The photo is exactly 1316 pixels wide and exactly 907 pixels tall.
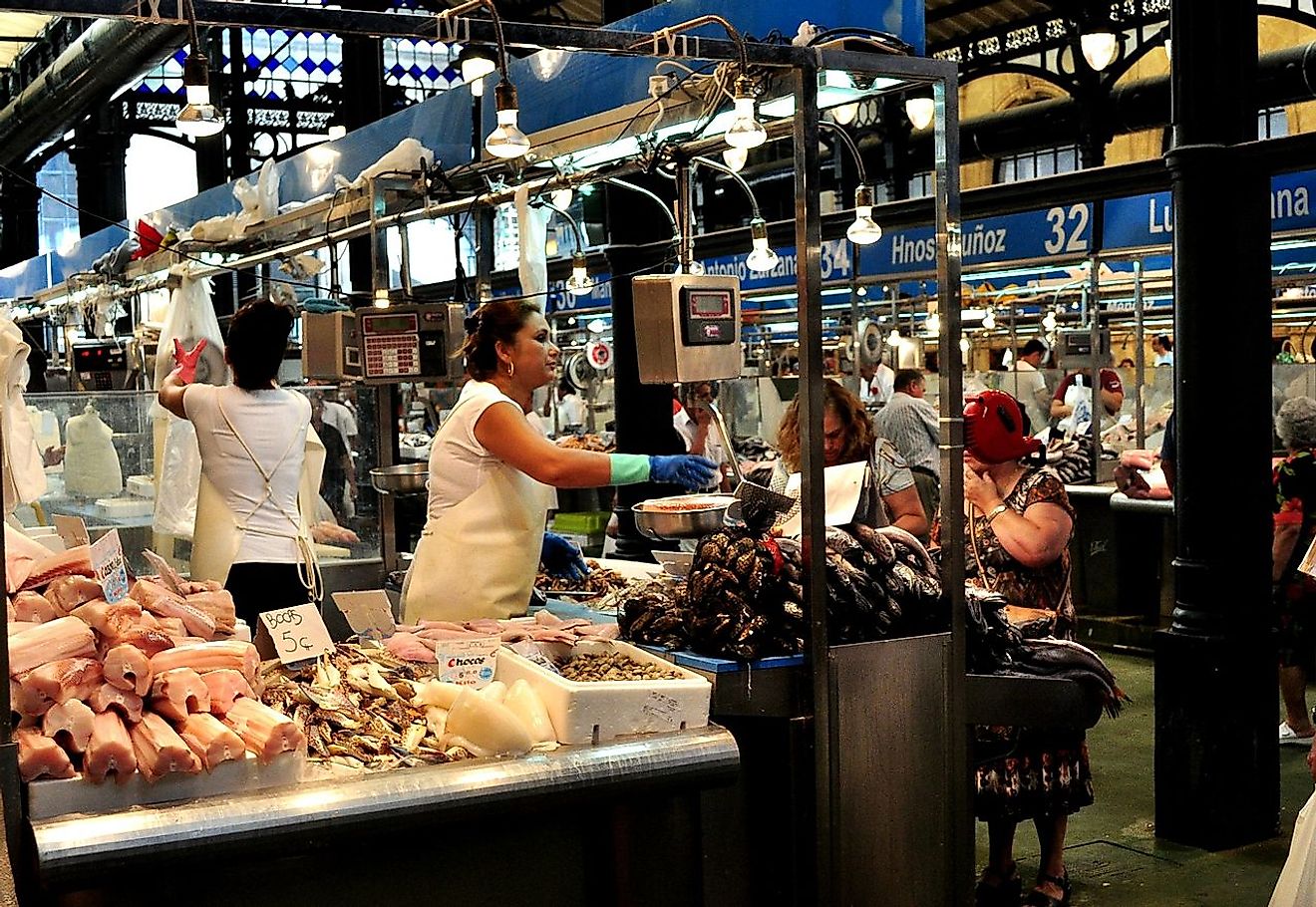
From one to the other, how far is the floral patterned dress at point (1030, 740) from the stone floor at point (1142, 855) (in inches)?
24.3

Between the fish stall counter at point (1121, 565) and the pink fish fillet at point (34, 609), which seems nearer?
the pink fish fillet at point (34, 609)

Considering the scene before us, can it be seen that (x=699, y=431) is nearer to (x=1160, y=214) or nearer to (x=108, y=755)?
(x=1160, y=214)

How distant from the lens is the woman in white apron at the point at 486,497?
4615mm

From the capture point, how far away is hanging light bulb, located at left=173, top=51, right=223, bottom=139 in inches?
121

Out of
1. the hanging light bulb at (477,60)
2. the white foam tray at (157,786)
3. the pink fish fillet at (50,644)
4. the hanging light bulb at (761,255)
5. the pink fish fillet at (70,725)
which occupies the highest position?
the hanging light bulb at (477,60)

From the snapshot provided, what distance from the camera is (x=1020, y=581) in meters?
4.68

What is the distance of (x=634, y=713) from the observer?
3293 millimetres

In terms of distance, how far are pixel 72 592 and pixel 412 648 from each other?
3.09 ft

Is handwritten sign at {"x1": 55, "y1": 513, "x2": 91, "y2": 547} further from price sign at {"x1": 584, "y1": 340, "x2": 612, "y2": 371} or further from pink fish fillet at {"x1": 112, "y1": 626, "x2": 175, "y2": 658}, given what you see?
price sign at {"x1": 584, "y1": 340, "x2": 612, "y2": 371}

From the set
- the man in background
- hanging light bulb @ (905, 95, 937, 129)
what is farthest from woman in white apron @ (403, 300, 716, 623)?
the man in background

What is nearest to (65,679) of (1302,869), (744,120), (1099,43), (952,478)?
(744,120)

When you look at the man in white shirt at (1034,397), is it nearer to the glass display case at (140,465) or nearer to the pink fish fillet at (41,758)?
the glass display case at (140,465)

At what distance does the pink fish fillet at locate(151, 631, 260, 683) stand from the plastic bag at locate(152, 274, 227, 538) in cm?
303

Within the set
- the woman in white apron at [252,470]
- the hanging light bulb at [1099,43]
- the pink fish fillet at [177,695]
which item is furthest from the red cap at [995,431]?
the hanging light bulb at [1099,43]
